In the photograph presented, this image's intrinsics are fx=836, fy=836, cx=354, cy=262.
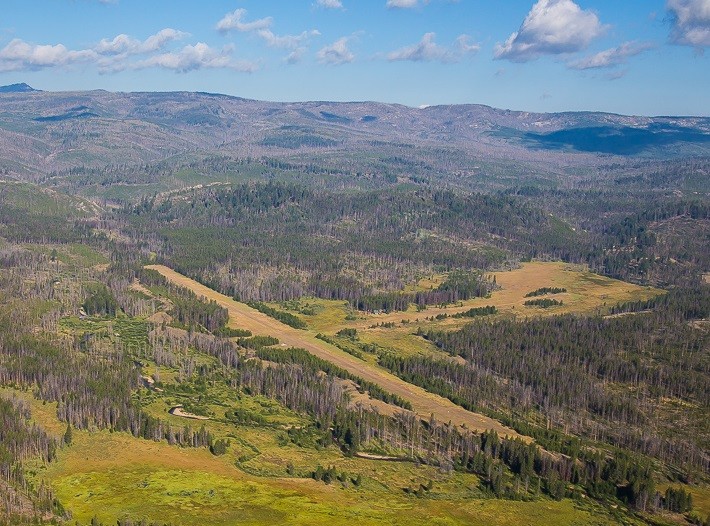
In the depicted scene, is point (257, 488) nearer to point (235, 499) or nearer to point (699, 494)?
point (235, 499)

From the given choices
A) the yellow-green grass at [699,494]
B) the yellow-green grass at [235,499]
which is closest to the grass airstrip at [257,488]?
the yellow-green grass at [235,499]

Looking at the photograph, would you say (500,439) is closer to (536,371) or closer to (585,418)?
(585,418)

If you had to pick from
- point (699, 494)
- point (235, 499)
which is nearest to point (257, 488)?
point (235, 499)

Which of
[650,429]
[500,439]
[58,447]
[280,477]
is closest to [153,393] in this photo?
[58,447]

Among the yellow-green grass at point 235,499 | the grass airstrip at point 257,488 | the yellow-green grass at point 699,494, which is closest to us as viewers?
the yellow-green grass at point 235,499

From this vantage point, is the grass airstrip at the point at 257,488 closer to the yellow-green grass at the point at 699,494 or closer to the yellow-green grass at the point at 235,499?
the yellow-green grass at the point at 235,499

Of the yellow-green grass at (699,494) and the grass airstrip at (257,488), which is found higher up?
the grass airstrip at (257,488)

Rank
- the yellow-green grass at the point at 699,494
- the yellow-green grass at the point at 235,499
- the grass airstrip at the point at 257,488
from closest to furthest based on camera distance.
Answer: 1. the yellow-green grass at the point at 235,499
2. the grass airstrip at the point at 257,488
3. the yellow-green grass at the point at 699,494

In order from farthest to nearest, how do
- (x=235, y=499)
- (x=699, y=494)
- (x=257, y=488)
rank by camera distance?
(x=699, y=494) → (x=257, y=488) → (x=235, y=499)

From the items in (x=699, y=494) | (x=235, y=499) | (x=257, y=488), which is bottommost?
(x=699, y=494)
